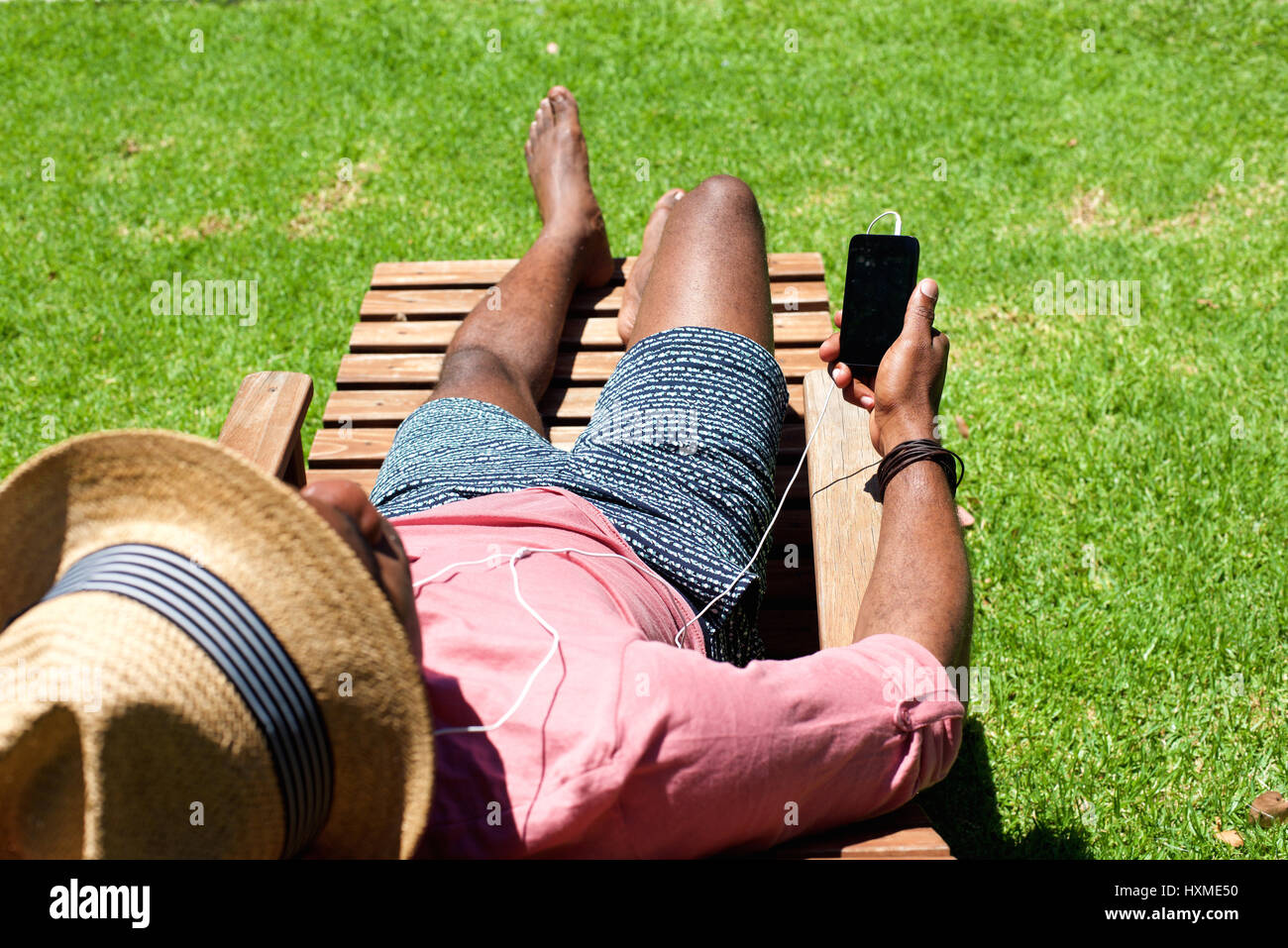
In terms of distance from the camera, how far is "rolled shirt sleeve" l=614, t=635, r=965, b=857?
1.34 metres

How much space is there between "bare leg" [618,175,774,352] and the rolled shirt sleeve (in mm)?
943

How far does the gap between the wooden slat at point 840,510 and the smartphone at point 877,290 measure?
14 cm

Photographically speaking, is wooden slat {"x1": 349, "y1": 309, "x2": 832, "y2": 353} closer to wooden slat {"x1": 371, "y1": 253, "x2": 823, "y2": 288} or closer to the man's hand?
wooden slat {"x1": 371, "y1": 253, "x2": 823, "y2": 288}

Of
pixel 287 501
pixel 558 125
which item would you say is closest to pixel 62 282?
pixel 558 125

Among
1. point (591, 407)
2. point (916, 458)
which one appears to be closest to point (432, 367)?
point (591, 407)

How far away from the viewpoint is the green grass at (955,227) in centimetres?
251

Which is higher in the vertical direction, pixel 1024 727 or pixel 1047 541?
pixel 1047 541

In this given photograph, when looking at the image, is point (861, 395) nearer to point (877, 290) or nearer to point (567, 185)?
point (877, 290)

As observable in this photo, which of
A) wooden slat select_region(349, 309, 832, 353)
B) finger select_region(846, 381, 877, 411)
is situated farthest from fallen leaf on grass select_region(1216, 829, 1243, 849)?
wooden slat select_region(349, 309, 832, 353)

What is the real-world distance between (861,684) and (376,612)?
73cm

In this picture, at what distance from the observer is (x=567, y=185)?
321 cm

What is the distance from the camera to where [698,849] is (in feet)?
4.68

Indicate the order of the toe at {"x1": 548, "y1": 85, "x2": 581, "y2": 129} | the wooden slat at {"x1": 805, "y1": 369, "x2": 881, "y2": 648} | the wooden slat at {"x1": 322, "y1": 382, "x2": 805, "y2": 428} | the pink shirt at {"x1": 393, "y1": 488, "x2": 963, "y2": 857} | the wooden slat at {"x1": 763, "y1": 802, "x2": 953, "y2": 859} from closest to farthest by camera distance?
1. the pink shirt at {"x1": 393, "y1": 488, "x2": 963, "y2": 857}
2. the wooden slat at {"x1": 763, "y1": 802, "x2": 953, "y2": 859}
3. the wooden slat at {"x1": 805, "y1": 369, "x2": 881, "y2": 648}
4. the wooden slat at {"x1": 322, "y1": 382, "x2": 805, "y2": 428}
5. the toe at {"x1": 548, "y1": 85, "x2": 581, "y2": 129}
